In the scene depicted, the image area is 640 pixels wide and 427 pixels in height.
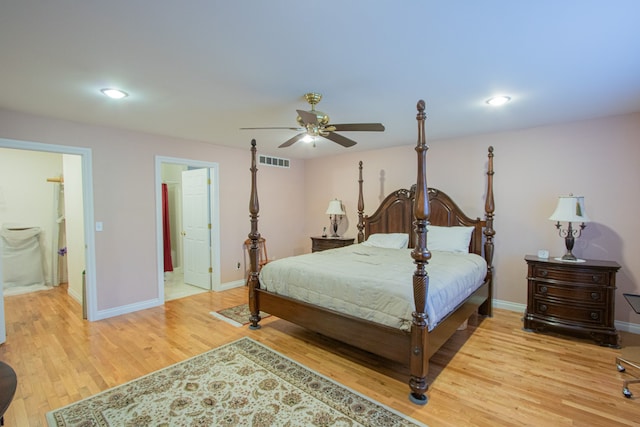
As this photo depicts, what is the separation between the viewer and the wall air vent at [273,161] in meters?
5.54

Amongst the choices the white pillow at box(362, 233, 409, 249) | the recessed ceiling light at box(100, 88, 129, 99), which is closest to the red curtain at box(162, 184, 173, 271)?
the recessed ceiling light at box(100, 88, 129, 99)

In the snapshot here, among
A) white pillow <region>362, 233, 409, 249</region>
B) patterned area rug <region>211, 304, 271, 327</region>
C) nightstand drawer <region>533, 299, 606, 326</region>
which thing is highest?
white pillow <region>362, 233, 409, 249</region>

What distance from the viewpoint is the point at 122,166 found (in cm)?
393

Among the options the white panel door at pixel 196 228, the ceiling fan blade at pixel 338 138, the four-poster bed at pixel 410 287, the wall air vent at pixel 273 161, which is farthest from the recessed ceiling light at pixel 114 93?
the wall air vent at pixel 273 161

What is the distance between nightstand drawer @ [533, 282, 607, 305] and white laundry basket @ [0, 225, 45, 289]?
756cm

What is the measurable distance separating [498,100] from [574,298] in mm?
2240

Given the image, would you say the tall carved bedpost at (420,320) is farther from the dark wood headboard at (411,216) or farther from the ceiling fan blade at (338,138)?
the dark wood headboard at (411,216)

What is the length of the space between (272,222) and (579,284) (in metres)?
4.56

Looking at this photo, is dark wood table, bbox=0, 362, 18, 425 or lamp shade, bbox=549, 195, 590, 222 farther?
lamp shade, bbox=549, 195, 590, 222

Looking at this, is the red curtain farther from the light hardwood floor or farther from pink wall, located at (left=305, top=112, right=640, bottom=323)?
pink wall, located at (left=305, top=112, right=640, bottom=323)

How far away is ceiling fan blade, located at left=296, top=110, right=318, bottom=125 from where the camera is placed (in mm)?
2397

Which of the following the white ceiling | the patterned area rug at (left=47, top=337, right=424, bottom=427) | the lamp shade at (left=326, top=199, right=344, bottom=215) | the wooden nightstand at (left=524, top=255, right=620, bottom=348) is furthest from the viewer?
the lamp shade at (left=326, top=199, right=344, bottom=215)

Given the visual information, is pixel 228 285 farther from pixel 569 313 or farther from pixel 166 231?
pixel 569 313

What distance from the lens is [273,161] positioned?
5766mm
